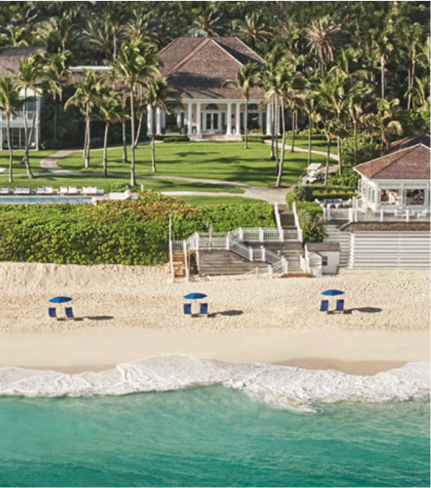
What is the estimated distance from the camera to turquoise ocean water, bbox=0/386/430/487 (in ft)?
92.0

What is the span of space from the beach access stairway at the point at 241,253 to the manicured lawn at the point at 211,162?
544 inches

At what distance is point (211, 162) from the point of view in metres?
69.7

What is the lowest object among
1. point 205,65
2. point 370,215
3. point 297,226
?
point 297,226

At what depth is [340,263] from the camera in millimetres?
49844

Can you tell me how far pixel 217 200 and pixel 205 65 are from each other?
32391mm

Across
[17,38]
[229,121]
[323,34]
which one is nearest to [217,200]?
[229,121]

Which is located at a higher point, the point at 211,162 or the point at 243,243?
the point at 211,162

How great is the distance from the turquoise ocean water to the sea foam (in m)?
0.49

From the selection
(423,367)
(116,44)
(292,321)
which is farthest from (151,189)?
(116,44)

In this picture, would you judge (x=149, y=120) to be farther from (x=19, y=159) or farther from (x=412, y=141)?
(x=412, y=141)

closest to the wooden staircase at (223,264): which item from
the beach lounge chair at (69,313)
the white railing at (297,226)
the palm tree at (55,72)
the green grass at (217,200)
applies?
the white railing at (297,226)

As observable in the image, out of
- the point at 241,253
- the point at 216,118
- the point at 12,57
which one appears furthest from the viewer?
the point at 216,118

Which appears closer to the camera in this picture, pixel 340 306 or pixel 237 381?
pixel 237 381

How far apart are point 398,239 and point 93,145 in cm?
3769
